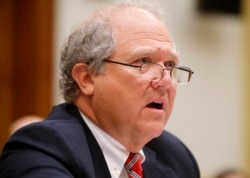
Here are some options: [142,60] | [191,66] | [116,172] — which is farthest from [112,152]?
[191,66]

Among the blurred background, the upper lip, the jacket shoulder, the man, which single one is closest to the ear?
the man

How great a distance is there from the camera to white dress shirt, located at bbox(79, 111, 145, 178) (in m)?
1.94

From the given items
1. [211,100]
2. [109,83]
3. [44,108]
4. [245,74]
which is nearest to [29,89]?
[44,108]

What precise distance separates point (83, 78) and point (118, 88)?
0.14 metres

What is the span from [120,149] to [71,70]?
0.32 metres

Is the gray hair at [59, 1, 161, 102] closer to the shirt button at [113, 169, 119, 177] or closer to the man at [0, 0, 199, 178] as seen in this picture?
the man at [0, 0, 199, 178]

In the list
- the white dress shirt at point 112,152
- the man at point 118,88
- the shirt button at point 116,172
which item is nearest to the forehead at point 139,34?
the man at point 118,88

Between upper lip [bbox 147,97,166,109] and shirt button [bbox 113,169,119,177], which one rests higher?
upper lip [bbox 147,97,166,109]

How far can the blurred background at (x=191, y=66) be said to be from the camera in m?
4.32

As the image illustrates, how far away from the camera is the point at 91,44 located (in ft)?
6.48

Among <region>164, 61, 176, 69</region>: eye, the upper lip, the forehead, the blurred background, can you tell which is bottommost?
the blurred background

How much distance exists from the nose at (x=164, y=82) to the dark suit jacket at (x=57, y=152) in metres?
0.26

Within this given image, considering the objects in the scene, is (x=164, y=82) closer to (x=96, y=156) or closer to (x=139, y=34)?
(x=139, y=34)

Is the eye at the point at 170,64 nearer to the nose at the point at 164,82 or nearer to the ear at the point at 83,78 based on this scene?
the nose at the point at 164,82
